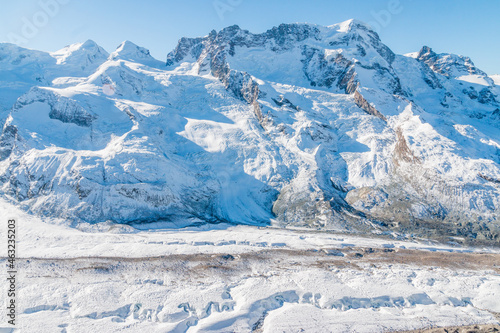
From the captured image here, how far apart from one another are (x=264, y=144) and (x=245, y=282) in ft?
206

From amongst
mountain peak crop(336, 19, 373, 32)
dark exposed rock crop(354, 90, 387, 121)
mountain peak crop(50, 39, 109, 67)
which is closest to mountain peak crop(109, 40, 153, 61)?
mountain peak crop(50, 39, 109, 67)

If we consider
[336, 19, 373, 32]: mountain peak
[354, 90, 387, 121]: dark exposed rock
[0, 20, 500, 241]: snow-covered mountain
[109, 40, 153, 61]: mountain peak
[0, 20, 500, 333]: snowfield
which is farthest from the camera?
[109, 40, 153, 61]: mountain peak

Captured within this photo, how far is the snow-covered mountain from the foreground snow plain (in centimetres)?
1102

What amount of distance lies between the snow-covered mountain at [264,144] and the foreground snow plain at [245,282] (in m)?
11.0

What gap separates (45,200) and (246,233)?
4975 cm

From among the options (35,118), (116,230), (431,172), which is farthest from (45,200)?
(431,172)

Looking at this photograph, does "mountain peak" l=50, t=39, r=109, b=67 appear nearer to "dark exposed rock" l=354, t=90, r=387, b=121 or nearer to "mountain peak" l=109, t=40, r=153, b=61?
"mountain peak" l=109, t=40, r=153, b=61

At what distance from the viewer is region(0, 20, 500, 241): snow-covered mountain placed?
70.3 m

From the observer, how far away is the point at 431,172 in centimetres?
7506

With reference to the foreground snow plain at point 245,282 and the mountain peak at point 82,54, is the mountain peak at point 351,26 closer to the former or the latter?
→ the foreground snow plain at point 245,282

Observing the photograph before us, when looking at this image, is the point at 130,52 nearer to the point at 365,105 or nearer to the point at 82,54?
the point at 82,54

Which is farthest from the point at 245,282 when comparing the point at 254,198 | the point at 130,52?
the point at 130,52

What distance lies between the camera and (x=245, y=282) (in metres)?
42.7

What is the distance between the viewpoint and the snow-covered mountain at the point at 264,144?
70312 mm
